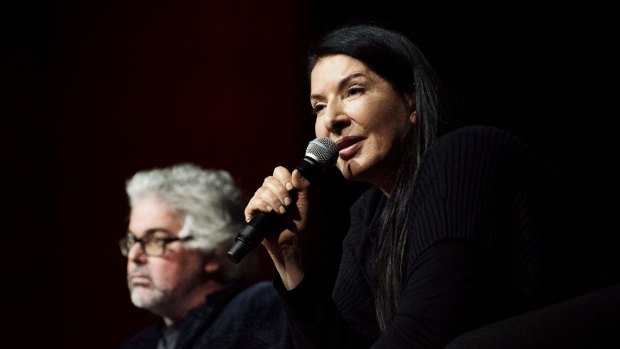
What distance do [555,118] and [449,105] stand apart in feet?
2.52

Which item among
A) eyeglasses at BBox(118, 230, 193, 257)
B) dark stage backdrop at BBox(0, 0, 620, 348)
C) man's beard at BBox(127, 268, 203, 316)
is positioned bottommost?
man's beard at BBox(127, 268, 203, 316)

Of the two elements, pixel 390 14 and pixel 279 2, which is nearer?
pixel 390 14

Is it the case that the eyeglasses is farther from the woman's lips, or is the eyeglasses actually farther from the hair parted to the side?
the woman's lips

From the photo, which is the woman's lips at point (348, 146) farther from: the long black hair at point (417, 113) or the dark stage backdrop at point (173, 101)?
the dark stage backdrop at point (173, 101)

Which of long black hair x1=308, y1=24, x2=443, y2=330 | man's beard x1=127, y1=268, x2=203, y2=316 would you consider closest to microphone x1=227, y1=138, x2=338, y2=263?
long black hair x1=308, y1=24, x2=443, y2=330

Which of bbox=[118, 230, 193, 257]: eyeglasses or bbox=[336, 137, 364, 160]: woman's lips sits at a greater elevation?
bbox=[336, 137, 364, 160]: woman's lips

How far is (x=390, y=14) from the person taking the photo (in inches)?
97.3

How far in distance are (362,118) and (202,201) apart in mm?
1346

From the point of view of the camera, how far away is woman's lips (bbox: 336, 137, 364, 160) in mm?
1552

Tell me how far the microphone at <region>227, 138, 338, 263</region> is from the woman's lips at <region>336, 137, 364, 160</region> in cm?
3

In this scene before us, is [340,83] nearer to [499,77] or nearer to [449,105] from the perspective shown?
[449,105]

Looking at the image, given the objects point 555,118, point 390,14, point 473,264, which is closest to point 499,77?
point 555,118

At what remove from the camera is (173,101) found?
10.1 feet

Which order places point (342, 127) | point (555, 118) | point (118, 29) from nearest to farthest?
point (342, 127) < point (555, 118) < point (118, 29)
